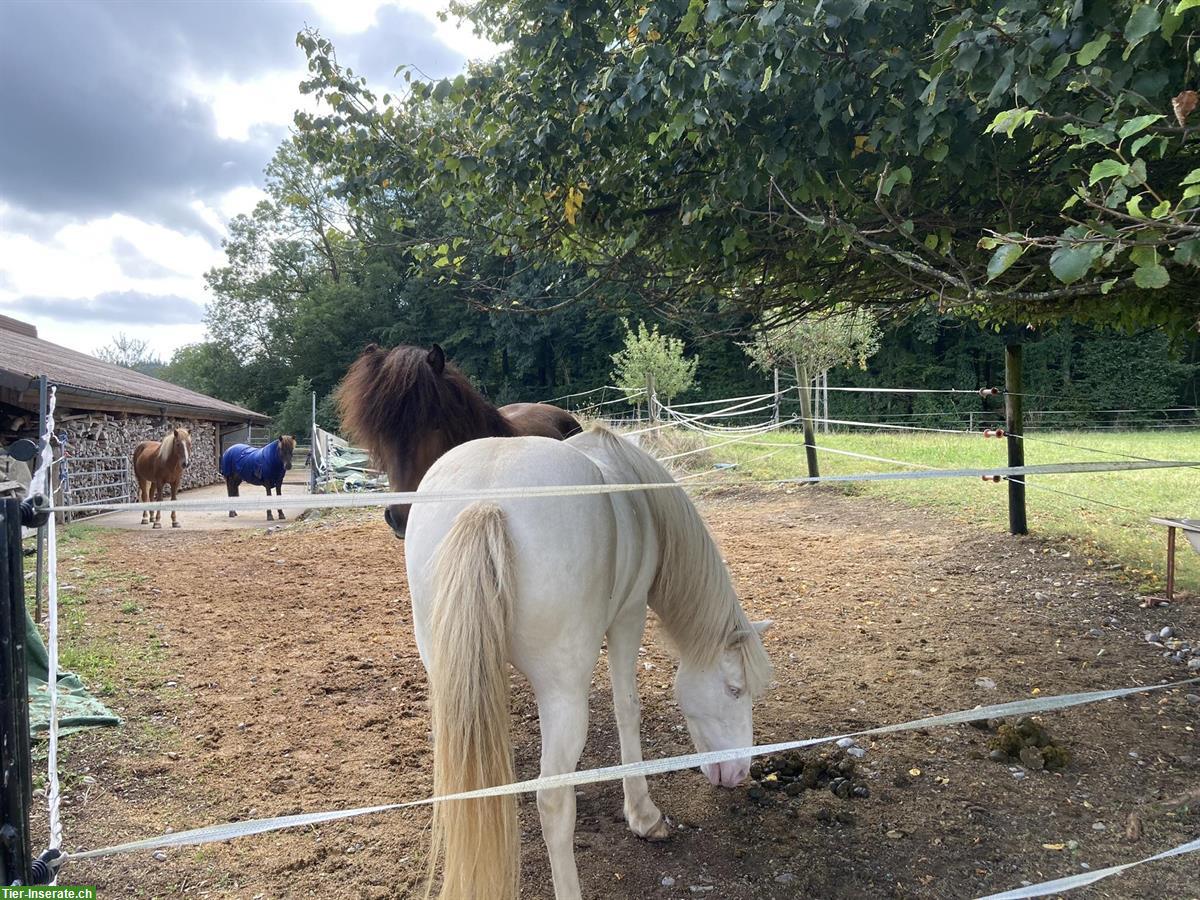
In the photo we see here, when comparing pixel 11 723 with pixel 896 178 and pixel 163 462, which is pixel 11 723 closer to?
pixel 896 178

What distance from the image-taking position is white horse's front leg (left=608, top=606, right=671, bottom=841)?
2324 millimetres

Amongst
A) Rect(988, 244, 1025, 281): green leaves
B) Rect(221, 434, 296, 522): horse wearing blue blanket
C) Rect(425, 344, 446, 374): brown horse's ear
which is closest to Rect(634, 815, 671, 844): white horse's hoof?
Rect(988, 244, 1025, 281): green leaves

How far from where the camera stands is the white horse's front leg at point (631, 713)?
2324mm

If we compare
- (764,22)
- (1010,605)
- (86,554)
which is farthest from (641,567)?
(86,554)

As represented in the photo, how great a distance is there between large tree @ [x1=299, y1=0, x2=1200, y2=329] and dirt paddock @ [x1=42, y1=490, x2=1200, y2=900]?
190 cm


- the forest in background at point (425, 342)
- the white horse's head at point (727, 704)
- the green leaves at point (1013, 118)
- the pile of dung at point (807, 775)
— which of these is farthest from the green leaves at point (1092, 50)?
the forest in background at point (425, 342)

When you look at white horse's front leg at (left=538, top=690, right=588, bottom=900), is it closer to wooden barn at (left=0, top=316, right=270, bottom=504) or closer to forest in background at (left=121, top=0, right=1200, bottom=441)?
forest in background at (left=121, top=0, right=1200, bottom=441)

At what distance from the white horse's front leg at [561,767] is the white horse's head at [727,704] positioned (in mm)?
645

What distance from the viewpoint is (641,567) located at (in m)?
2.20

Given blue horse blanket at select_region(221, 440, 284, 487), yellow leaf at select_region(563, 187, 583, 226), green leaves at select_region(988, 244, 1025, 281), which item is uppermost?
yellow leaf at select_region(563, 187, 583, 226)

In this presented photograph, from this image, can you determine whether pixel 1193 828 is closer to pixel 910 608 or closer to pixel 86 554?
pixel 910 608

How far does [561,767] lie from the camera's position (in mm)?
1723

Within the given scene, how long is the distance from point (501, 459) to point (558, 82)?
1.93 m

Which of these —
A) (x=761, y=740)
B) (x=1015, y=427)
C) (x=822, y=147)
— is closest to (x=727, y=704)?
(x=761, y=740)
